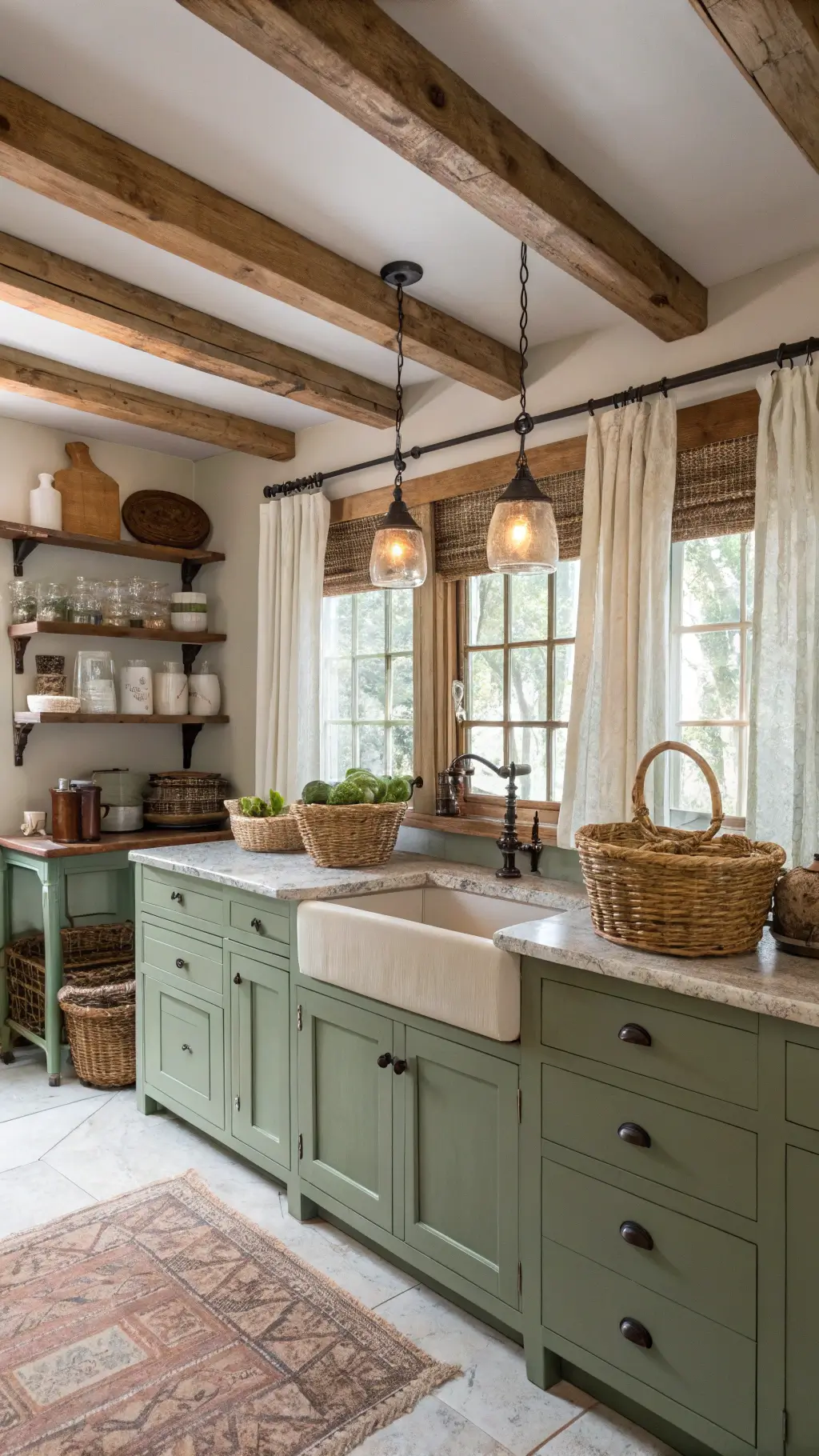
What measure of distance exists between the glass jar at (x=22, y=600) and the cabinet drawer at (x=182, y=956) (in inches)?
54.9

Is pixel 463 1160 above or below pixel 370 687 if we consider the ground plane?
below

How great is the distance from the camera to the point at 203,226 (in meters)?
2.10

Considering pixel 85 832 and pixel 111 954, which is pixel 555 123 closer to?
pixel 85 832

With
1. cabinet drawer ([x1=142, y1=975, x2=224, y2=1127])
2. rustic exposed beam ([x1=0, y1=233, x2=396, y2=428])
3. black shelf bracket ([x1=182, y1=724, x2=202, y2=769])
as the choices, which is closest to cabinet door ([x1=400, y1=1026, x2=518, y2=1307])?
cabinet drawer ([x1=142, y1=975, x2=224, y2=1127])

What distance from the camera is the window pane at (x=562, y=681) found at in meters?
2.97

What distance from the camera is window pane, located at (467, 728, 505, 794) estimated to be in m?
3.18

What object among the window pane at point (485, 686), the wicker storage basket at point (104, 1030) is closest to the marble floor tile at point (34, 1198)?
the wicker storage basket at point (104, 1030)

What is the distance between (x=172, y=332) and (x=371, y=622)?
1307mm

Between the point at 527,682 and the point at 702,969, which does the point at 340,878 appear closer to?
the point at 527,682

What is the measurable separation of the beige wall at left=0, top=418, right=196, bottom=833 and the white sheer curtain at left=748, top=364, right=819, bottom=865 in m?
2.62

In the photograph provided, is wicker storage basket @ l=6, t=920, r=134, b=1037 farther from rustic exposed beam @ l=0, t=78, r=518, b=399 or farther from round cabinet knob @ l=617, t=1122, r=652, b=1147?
rustic exposed beam @ l=0, t=78, r=518, b=399

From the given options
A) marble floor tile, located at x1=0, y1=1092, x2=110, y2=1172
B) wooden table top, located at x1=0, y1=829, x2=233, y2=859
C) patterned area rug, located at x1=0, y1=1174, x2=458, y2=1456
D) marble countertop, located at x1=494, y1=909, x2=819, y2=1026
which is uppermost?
marble countertop, located at x1=494, y1=909, x2=819, y2=1026

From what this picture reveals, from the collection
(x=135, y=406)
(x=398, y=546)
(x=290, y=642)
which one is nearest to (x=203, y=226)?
(x=398, y=546)

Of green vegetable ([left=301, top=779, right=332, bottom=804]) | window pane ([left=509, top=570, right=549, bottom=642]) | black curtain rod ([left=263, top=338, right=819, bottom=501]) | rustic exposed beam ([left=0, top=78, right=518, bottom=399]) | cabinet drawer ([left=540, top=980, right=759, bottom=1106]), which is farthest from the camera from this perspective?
window pane ([left=509, top=570, right=549, bottom=642])
